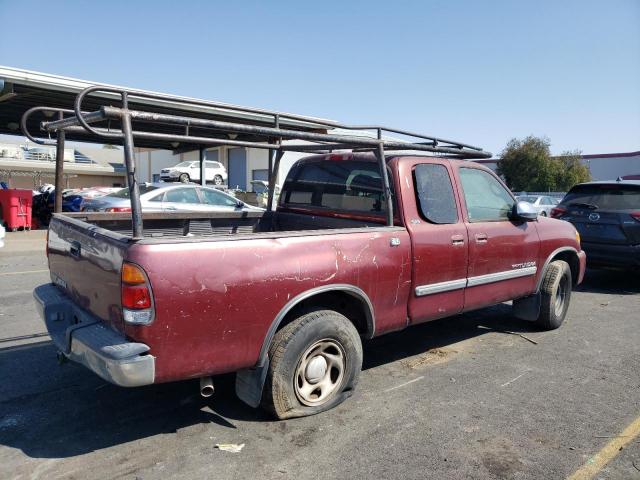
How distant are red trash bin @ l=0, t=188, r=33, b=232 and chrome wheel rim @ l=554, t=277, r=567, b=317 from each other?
1617 centimetres

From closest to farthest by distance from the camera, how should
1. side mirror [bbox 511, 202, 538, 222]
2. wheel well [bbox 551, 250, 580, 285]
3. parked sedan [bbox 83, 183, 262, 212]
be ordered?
side mirror [bbox 511, 202, 538, 222] → wheel well [bbox 551, 250, 580, 285] → parked sedan [bbox 83, 183, 262, 212]

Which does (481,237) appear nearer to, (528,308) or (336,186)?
(336,186)

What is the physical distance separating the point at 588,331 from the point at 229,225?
4.18 metres

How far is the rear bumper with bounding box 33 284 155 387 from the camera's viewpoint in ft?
9.36

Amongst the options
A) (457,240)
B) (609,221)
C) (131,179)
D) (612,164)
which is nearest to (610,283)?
(609,221)

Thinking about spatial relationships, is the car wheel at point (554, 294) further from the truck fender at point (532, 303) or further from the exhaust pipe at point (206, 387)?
the exhaust pipe at point (206, 387)

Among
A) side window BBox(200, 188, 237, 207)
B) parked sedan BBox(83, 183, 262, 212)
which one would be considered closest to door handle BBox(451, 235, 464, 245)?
parked sedan BBox(83, 183, 262, 212)

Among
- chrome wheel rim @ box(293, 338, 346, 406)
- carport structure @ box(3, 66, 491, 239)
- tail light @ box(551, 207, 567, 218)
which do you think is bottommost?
chrome wheel rim @ box(293, 338, 346, 406)

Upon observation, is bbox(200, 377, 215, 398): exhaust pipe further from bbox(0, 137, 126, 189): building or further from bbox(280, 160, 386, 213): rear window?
bbox(0, 137, 126, 189): building

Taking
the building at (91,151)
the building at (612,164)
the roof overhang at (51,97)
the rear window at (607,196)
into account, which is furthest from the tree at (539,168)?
the rear window at (607,196)

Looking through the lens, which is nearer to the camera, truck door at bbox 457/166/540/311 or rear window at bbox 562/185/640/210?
Answer: truck door at bbox 457/166/540/311

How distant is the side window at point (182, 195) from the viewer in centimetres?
1202

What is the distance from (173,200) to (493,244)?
878 cm

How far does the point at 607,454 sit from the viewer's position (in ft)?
10.6
